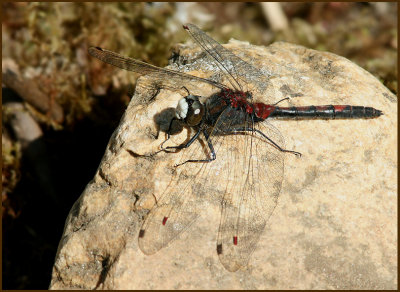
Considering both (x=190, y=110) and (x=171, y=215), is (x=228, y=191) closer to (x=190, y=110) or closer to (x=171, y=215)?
(x=171, y=215)

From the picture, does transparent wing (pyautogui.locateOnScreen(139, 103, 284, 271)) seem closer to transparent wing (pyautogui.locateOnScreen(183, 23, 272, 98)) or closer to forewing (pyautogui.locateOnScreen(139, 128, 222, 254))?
forewing (pyautogui.locateOnScreen(139, 128, 222, 254))


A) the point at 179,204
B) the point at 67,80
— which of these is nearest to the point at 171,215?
the point at 179,204

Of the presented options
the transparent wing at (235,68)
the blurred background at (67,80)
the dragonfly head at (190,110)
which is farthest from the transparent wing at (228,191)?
the blurred background at (67,80)

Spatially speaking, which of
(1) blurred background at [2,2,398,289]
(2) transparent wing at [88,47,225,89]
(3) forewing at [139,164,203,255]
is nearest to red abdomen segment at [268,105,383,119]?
(2) transparent wing at [88,47,225,89]

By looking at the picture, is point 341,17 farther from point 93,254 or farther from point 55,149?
point 93,254

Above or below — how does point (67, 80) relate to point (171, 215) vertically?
above

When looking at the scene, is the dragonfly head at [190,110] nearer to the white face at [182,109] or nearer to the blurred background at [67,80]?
the white face at [182,109]

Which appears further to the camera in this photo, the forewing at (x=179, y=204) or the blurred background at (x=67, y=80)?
the blurred background at (x=67, y=80)

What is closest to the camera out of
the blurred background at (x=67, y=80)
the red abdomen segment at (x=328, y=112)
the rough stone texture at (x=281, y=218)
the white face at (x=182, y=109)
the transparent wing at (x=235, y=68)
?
the rough stone texture at (x=281, y=218)
